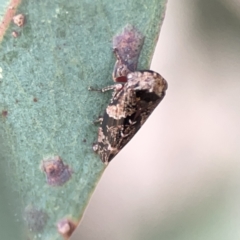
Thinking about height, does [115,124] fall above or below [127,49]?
below

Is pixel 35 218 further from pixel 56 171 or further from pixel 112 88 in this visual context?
pixel 112 88

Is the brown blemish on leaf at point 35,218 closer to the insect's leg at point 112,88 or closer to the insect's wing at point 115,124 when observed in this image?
the insect's wing at point 115,124

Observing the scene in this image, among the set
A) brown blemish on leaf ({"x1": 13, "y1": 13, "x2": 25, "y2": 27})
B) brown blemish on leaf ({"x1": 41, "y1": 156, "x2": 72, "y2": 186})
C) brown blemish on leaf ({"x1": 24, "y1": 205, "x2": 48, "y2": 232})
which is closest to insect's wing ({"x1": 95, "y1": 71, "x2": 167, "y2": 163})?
brown blemish on leaf ({"x1": 41, "y1": 156, "x2": 72, "y2": 186})

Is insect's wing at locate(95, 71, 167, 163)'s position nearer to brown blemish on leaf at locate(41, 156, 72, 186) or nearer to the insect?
the insect

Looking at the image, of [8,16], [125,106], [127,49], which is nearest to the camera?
[8,16]

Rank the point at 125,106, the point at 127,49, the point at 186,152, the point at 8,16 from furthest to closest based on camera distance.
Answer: the point at 186,152
the point at 125,106
the point at 127,49
the point at 8,16

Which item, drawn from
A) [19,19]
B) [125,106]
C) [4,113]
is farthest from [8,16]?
[125,106]

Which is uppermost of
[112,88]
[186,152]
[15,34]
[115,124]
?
[15,34]

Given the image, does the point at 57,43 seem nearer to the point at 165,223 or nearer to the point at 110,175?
the point at 110,175
